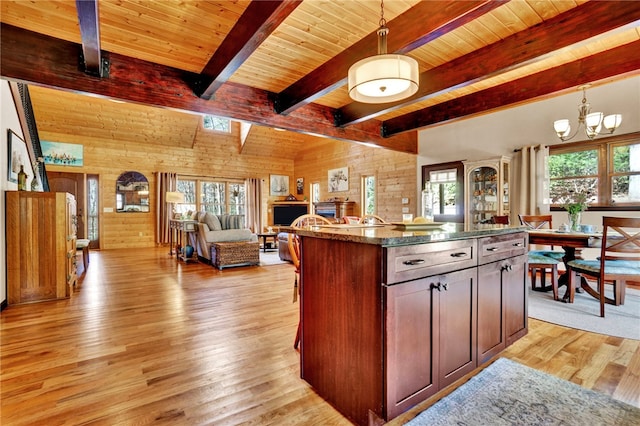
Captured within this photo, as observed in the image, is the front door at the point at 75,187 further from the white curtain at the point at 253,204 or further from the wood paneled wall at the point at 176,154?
the white curtain at the point at 253,204

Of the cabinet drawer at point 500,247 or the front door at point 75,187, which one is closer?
the cabinet drawer at point 500,247

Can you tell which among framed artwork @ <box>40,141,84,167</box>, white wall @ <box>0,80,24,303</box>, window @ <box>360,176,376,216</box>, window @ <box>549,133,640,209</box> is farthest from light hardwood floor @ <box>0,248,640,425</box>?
framed artwork @ <box>40,141,84,167</box>

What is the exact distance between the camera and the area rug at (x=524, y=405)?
1492 mm

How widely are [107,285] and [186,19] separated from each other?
11.9 feet

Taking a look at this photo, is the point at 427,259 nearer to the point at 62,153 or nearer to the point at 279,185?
the point at 62,153

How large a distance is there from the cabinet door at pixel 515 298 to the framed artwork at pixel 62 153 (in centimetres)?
967

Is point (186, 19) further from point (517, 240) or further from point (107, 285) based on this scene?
point (107, 285)

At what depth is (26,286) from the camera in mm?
3373

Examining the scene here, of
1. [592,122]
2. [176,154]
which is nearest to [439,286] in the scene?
[592,122]

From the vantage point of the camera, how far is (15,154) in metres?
3.63

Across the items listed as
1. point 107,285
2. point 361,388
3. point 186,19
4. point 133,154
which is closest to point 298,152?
point 133,154

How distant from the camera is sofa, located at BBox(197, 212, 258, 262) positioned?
18.4 feet

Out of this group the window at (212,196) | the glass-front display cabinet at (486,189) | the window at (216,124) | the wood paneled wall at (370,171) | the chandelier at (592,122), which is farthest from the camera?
the window at (212,196)

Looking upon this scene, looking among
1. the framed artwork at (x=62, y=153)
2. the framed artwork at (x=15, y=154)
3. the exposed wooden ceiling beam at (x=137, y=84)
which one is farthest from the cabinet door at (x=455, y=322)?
the framed artwork at (x=62, y=153)
